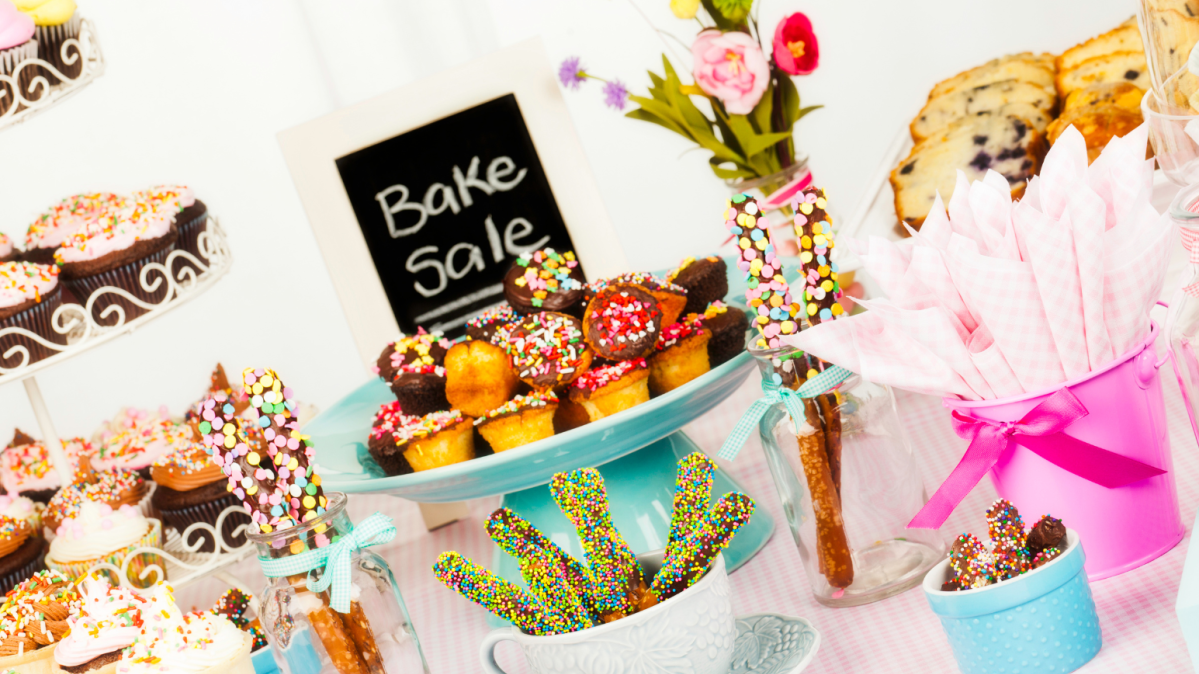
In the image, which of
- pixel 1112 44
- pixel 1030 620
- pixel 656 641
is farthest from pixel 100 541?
pixel 1112 44

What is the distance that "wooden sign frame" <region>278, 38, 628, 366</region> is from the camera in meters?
1.52

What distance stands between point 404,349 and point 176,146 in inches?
50.9

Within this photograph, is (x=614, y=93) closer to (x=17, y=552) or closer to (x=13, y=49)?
(x=13, y=49)

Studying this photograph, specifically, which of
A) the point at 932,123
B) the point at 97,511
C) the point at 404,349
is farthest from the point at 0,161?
the point at 932,123

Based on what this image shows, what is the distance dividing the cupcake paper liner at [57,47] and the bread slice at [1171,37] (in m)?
1.26

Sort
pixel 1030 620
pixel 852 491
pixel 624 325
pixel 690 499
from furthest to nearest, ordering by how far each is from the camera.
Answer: pixel 624 325
pixel 852 491
pixel 690 499
pixel 1030 620

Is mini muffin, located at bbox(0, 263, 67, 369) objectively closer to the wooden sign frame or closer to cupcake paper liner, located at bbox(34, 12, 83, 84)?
cupcake paper liner, located at bbox(34, 12, 83, 84)

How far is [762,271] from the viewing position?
829 mm

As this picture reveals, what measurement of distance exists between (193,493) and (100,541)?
13cm

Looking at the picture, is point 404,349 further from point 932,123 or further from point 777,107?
point 932,123

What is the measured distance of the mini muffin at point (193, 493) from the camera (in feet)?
4.57

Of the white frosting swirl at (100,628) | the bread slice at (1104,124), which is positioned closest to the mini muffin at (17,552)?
the white frosting swirl at (100,628)

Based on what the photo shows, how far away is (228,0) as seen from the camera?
2.15 meters

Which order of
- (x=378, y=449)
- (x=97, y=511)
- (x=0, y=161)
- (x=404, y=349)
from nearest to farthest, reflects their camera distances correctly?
(x=378, y=449) < (x=404, y=349) < (x=97, y=511) < (x=0, y=161)
